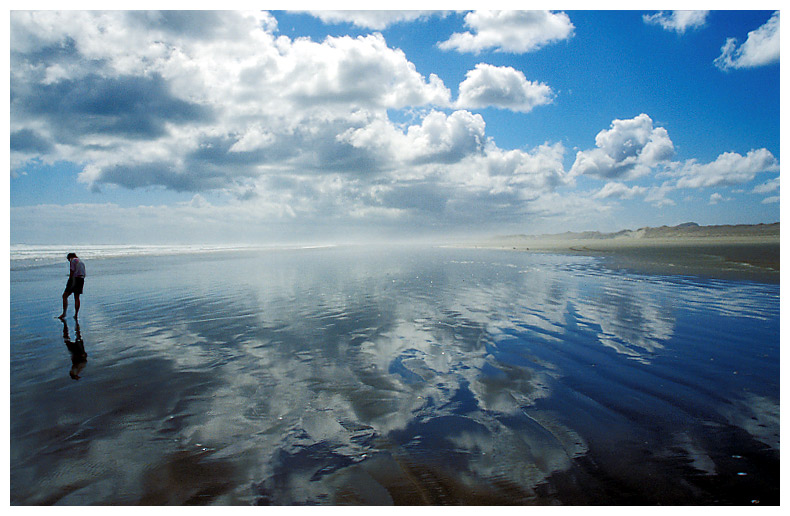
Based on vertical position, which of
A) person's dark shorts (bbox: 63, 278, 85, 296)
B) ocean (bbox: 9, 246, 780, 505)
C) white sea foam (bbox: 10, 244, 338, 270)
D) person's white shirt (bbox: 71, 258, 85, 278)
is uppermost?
white sea foam (bbox: 10, 244, 338, 270)

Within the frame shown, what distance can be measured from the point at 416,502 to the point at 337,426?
1.94m

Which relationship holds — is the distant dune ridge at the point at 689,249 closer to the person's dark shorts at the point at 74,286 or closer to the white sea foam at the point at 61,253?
the person's dark shorts at the point at 74,286

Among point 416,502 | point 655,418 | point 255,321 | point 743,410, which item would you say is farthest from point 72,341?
point 743,410

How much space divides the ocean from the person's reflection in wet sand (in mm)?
88

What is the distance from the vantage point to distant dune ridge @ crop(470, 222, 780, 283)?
28.3 meters

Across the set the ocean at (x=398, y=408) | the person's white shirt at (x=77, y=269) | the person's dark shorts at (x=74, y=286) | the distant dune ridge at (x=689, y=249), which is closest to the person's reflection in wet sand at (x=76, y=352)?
the ocean at (x=398, y=408)

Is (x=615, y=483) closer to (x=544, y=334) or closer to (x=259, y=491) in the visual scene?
(x=259, y=491)

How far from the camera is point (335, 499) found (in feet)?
14.9

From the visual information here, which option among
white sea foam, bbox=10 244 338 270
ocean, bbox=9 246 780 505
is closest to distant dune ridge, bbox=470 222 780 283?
ocean, bbox=9 246 780 505

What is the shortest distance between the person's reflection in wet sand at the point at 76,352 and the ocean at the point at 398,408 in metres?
0.09

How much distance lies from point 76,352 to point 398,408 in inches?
341

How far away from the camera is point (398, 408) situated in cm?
667

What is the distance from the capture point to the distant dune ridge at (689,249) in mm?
28328

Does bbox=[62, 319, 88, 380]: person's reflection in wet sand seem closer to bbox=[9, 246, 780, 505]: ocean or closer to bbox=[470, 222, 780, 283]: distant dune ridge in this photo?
bbox=[9, 246, 780, 505]: ocean
